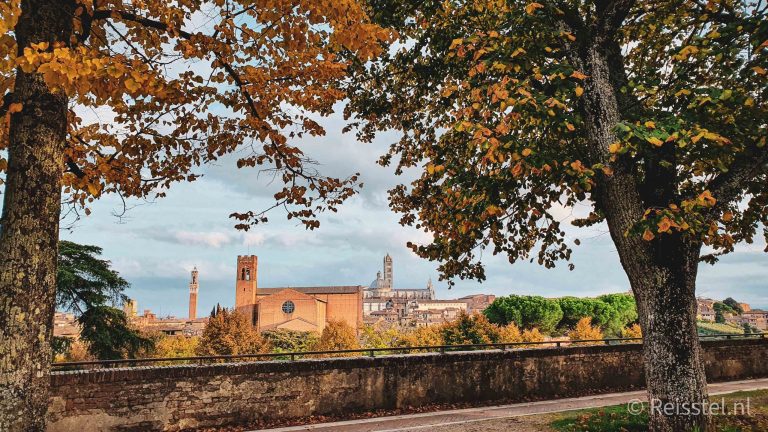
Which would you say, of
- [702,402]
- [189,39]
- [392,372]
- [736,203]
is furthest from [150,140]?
[736,203]

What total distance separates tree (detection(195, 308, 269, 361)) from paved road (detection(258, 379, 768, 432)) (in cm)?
3606

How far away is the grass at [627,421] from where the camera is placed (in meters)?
7.80

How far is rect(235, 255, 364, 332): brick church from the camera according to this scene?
86.7m

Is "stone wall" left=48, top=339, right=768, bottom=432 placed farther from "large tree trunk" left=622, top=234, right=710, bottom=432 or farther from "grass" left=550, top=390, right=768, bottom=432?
"large tree trunk" left=622, top=234, right=710, bottom=432

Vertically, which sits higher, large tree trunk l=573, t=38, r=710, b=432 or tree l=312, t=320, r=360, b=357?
large tree trunk l=573, t=38, r=710, b=432

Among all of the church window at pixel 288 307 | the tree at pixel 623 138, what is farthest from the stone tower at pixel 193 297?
the tree at pixel 623 138

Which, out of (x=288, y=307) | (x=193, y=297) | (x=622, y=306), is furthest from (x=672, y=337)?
(x=193, y=297)

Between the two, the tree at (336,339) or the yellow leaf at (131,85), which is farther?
the tree at (336,339)

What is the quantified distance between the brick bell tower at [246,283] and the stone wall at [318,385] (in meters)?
83.8

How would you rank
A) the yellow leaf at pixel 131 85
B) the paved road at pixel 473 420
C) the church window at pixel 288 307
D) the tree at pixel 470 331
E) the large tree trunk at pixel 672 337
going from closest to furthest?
the yellow leaf at pixel 131 85 < the large tree trunk at pixel 672 337 < the paved road at pixel 473 420 < the tree at pixel 470 331 < the church window at pixel 288 307

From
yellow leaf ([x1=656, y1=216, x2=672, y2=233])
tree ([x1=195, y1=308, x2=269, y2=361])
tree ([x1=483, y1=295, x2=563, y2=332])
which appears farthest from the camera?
tree ([x1=483, y1=295, x2=563, y2=332])

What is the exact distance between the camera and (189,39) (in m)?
6.99

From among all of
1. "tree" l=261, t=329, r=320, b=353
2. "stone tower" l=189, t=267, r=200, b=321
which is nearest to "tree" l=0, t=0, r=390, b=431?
"tree" l=261, t=329, r=320, b=353

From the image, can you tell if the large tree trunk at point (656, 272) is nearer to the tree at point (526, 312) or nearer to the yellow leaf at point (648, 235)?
the yellow leaf at point (648, 235)
